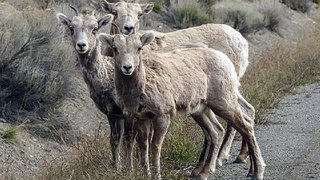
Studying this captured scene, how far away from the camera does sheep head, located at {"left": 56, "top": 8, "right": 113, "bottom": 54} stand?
377 inches

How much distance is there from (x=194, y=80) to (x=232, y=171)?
5.25 ft

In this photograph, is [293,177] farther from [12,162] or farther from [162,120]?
[12,162]

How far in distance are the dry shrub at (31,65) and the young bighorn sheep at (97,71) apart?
2988 mm

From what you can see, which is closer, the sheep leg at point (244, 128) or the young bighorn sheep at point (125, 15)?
the sheep leg at point (244, 128)

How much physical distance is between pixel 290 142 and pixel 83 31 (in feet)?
12.0

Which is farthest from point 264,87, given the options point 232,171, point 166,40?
point 232,171

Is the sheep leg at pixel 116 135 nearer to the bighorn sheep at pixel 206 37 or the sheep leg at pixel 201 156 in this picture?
the sheep leg at pixel 201 156

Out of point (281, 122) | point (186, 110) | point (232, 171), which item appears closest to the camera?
point (186, 110)

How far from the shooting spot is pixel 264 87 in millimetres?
15359

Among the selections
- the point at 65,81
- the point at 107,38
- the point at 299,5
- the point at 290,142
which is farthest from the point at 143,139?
the point at 299,5

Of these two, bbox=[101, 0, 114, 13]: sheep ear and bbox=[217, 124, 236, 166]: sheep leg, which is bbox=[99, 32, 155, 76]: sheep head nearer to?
bbox=[217, 124, 236, 166]: sheep leg

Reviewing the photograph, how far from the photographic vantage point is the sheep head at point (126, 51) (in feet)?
27.4

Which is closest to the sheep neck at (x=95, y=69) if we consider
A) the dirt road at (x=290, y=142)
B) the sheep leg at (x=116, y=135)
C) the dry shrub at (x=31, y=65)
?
the sheep leg at (x=116, y=135)

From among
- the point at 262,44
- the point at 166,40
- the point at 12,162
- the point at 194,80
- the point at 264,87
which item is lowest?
the point at 262,44
